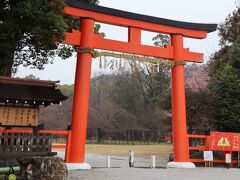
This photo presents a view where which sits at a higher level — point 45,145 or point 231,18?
point 231,18

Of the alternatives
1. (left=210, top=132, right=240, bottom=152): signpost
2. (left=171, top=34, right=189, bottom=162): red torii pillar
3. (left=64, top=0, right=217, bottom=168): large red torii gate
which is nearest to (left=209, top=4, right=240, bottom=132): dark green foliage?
(left=210, top=132, right=240, bottom=152): signpost

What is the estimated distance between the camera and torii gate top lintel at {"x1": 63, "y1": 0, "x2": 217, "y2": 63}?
483 inches

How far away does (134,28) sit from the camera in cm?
1339

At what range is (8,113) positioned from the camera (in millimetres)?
8891

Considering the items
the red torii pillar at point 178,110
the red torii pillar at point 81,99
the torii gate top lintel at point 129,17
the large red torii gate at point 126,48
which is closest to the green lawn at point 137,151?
the red torii pillar at point 178,110

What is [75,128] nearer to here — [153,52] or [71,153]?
[71,153]

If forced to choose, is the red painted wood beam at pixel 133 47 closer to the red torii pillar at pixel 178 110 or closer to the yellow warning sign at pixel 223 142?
the red torii pillar at pixel 178 110

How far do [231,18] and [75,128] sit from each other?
15.4 m

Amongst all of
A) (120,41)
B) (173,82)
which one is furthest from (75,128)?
(173,82)

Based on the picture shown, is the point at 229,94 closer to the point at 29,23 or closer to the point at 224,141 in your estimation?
the point at 224,141

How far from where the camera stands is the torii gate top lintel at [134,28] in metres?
12.3

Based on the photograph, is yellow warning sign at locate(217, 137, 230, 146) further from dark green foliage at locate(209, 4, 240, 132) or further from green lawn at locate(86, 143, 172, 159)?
green lawn at locate(86, 143, 172, 159)

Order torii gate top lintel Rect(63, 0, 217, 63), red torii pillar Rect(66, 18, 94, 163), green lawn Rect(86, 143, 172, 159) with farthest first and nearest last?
1. green lawn Rect(86, 143, 172, 159)
2. torii gate top lintel Rect(63, 0, 217, 63)
3. red torii pillar Rect(66, 18, 94, 163)

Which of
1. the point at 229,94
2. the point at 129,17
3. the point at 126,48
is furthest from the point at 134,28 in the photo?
Result: the point at 229,94
